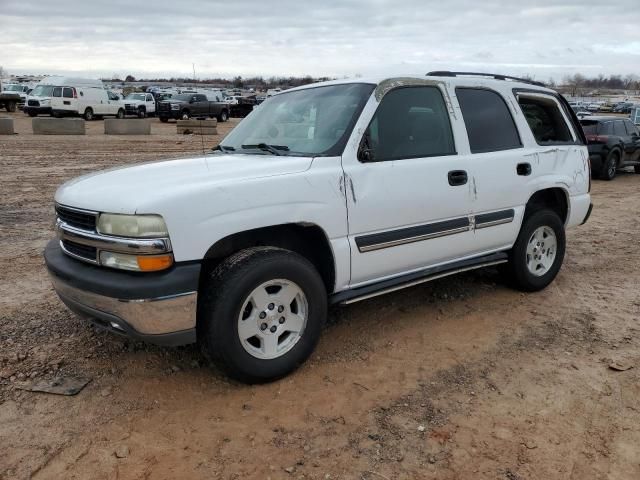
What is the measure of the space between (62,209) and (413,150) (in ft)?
7.77

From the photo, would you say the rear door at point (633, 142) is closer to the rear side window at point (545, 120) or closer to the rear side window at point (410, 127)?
the rear side window at point (545, 120)

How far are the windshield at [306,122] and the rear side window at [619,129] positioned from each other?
12.7 meters

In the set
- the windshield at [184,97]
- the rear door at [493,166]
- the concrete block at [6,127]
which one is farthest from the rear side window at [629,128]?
the windshield at [184,97]

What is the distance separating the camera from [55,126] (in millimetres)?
21625

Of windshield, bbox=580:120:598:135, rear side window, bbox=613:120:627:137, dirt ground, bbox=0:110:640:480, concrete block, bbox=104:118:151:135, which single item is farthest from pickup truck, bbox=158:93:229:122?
dirt ground, bbox=0:110:640:480

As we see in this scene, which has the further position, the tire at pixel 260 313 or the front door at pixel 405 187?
the front door at pixel 405 187

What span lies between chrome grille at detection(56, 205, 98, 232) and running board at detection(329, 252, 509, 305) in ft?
5.08

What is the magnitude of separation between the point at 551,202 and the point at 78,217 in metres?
4.18

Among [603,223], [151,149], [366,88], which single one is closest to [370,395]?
[366,88]

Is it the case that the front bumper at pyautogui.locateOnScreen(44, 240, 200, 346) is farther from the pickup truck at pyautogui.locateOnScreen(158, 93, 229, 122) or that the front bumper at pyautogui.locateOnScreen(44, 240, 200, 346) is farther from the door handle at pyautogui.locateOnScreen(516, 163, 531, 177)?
the pickup truck at pyautogui.locateOnScreen(158, 93, 229, 122)

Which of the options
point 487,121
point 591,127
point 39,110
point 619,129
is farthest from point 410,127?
point 39,110

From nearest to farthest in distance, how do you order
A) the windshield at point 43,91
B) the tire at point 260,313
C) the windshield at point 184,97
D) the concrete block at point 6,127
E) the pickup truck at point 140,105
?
1. the tire at point 260,313
2. the concrete block at point 6,127
3. the windshield at point 43,91
4. the windshield at point 184,97
5. the pickup truck at point 140,105

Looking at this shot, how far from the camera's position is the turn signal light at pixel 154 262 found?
9.66 ft

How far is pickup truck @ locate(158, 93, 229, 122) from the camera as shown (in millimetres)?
32219
